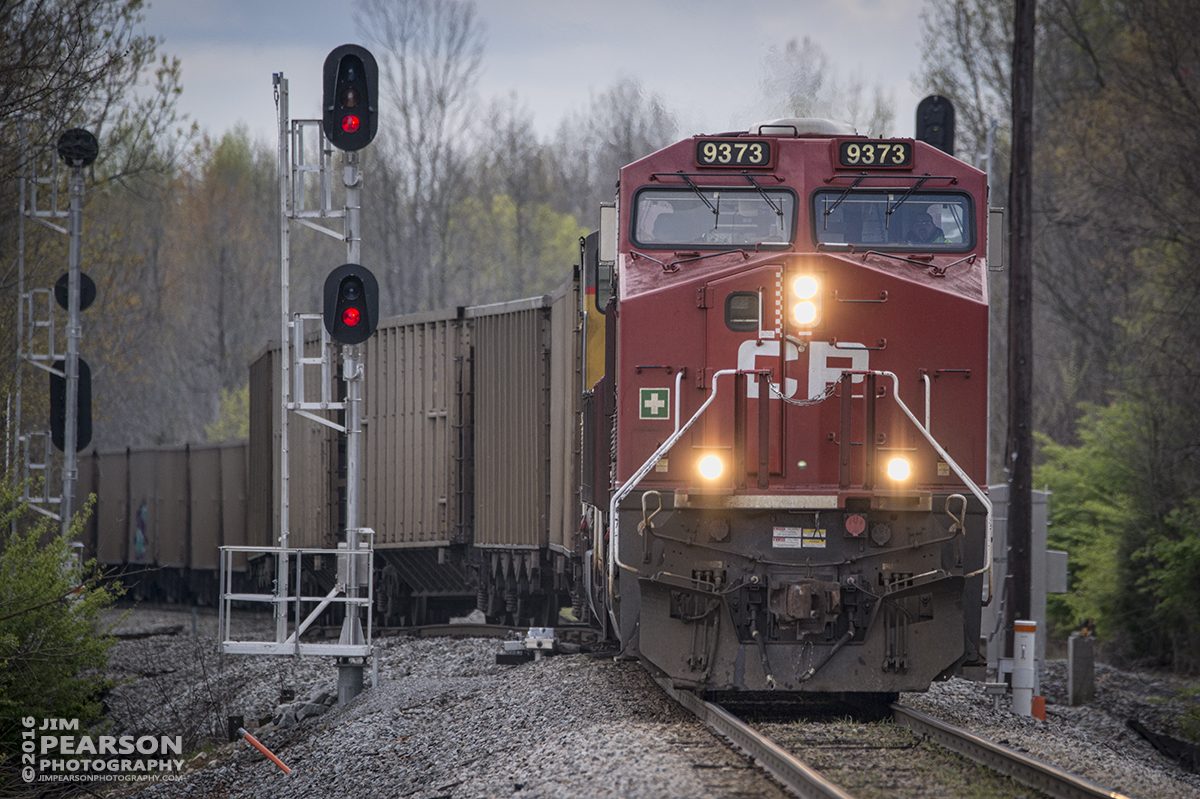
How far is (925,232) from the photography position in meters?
8.73

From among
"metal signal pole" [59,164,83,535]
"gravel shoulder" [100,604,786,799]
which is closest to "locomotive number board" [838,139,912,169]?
"gravel shoulder" [100,604,786,799]

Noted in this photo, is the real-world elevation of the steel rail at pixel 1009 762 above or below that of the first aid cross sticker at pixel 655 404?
below

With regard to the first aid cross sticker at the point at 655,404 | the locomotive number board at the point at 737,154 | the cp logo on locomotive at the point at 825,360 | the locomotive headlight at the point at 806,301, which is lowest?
the first aid cross sticker at the point at 655,404

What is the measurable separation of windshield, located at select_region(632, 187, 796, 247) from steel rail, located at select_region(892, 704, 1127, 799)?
3438 millimetres

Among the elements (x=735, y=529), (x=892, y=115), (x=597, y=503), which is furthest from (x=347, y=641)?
(x=892, y=115)

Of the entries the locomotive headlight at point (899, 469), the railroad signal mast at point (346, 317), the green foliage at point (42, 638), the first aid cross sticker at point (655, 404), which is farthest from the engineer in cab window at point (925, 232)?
the green foliage at point (42, 638)

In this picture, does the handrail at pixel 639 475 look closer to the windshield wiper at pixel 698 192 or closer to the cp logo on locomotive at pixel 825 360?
the cp logo on locomotive at pixel 825 360

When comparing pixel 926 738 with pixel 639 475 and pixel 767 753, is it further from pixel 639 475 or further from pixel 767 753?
pixel 639 475

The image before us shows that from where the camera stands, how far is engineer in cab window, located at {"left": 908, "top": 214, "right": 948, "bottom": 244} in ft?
28.6

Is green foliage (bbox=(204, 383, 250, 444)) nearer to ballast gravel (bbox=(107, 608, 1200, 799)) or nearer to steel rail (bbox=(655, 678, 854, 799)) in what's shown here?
ballast gravel (bbox=(107, 608, 1200, 799))

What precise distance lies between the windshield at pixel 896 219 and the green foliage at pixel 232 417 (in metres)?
38.7

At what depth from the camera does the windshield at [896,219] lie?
866 centimetres

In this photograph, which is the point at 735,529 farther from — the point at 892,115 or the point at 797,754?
the point at 892,115

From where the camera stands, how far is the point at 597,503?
9805mm
